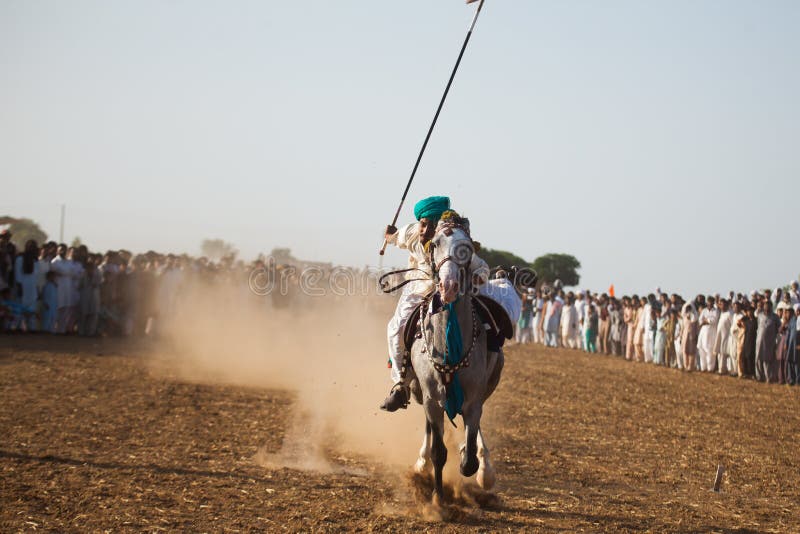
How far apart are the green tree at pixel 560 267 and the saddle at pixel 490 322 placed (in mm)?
71539

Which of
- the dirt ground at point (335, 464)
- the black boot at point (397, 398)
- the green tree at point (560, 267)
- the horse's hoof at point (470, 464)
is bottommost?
the dirt ground at point (335, 464)

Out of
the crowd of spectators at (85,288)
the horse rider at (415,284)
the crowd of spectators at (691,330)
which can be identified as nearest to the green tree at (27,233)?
the crowd of spectators at (85,288)

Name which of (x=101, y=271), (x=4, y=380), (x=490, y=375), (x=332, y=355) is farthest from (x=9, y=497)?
(x=101, y=271)

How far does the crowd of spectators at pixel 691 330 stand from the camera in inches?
937

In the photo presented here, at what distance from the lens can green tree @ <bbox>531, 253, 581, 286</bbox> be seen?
79625 millimetres

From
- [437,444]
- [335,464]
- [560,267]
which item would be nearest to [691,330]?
[335,464]

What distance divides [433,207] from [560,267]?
243 feet

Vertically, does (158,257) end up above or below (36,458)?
above

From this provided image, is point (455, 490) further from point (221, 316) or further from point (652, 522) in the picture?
point (221, 316)

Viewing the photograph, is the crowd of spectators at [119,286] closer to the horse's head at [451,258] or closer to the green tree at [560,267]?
the horse's head at [451,258]

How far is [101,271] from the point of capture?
85.9 feet

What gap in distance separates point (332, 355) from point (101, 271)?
1143 cm

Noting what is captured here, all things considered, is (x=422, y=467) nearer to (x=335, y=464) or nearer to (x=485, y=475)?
(x=485, y=475)

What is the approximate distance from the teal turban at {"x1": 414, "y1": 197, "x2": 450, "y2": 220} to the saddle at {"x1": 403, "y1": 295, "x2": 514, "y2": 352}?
41.7 inches
